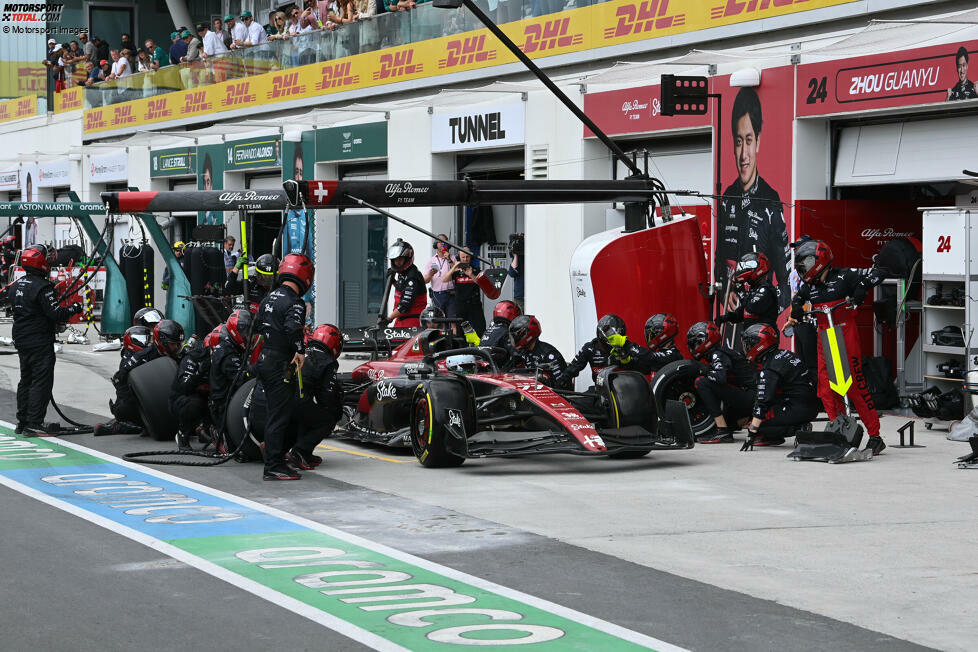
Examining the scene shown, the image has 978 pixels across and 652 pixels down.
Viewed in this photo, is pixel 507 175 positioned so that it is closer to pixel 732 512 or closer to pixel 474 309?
pixel 474 309

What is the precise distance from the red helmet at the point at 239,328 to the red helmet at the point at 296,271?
3.53ft

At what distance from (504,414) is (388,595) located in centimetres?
446

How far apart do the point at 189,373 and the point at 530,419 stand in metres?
3.22

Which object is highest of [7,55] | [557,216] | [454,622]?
[7,55]

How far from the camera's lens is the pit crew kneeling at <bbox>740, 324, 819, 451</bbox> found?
12.3m

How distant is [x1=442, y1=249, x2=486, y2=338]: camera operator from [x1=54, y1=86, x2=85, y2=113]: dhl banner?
23108 millimetres

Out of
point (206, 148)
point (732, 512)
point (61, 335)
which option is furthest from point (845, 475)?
point (206, 148)

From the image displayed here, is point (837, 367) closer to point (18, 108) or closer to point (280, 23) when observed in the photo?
point (280, 23)

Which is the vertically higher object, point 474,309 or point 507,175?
point 507,175

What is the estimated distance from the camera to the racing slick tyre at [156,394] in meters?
12.9

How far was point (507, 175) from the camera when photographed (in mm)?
22203

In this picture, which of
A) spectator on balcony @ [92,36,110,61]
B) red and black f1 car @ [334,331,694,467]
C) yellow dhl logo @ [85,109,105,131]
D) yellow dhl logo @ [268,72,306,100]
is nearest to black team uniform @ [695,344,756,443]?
red and black f1 car @ [334,331,694,467]

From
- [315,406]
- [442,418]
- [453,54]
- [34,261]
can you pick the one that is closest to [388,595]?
[442,418]

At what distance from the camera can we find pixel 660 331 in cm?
1331
